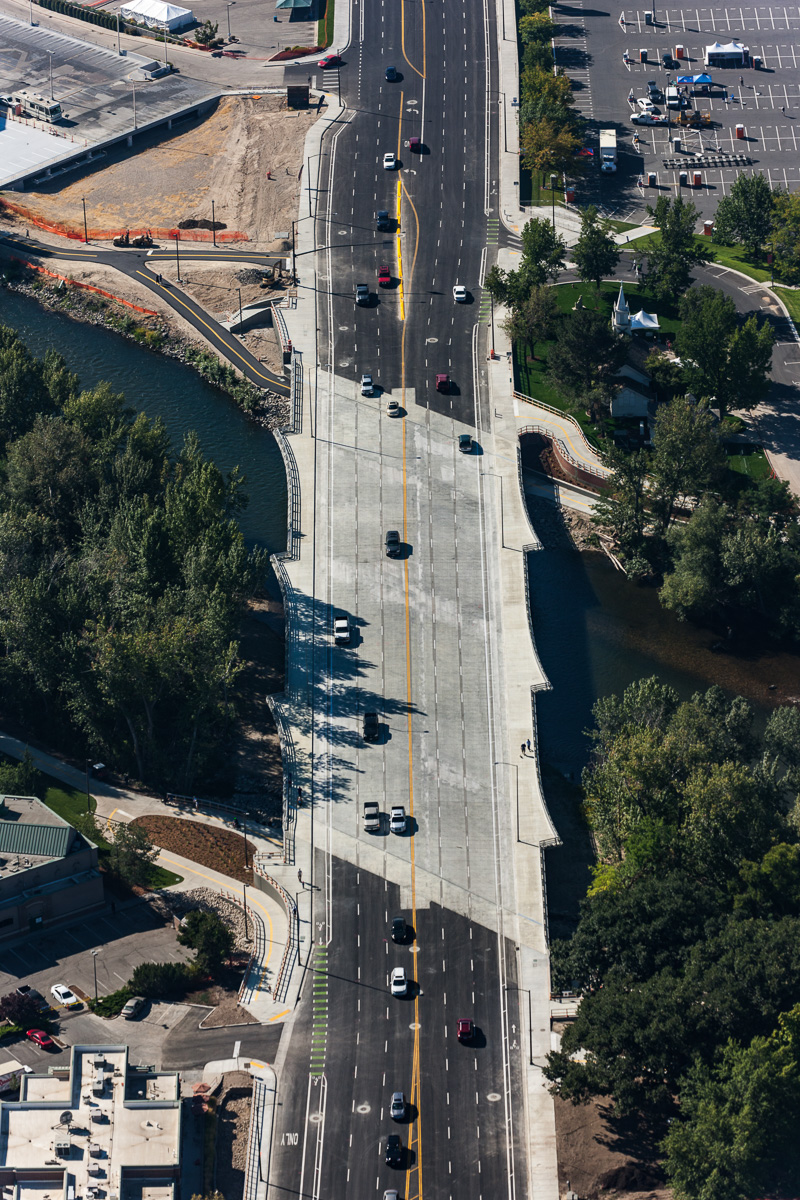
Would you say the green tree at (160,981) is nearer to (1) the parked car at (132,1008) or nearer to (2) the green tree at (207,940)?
(1) the parked car at (132,1008)

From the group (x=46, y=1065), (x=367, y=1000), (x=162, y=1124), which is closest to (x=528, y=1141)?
(x=367, y=1000)

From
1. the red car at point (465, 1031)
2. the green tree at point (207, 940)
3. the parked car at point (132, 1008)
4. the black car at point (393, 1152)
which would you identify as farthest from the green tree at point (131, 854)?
the black car at point (393, 1152)

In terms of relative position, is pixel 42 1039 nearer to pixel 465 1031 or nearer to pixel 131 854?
pixel 131 854

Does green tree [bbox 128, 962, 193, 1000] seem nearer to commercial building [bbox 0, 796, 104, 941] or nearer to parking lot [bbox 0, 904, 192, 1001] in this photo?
parking lot [bbox 0, 904, 192, 1001]

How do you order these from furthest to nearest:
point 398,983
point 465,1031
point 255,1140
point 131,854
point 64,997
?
1. point 131,854
2. point 398,983
3. point 64,997
4. point 465,1031
5. point 255,1140

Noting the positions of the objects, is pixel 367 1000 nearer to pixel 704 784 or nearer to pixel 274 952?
pixel 274 952

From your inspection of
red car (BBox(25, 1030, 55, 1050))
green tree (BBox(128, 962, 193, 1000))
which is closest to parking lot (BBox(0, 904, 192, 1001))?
green tree (BBox(128, 962, 193, 1000))

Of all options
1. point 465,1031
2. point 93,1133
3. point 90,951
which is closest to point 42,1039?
point 93,1133
